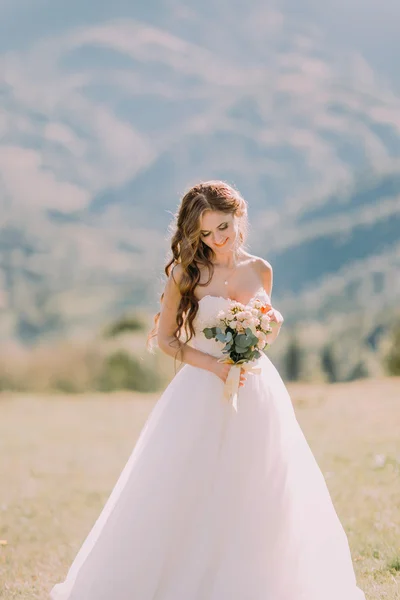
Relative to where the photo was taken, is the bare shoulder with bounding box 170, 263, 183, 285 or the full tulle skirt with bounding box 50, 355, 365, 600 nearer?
the full tulle skirt with bounding box 50, 355, 365, 600

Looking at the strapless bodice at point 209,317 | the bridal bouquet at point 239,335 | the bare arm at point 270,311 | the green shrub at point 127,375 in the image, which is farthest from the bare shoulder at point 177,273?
the green shrub at point 127,375

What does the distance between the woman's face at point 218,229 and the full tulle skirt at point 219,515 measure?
869 mm

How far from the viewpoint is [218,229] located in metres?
4.84

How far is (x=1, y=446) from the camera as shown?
13203 mm

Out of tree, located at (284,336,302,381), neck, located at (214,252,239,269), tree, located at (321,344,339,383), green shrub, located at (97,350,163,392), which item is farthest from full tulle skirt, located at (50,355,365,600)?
tree, located at (321,344,339,383)

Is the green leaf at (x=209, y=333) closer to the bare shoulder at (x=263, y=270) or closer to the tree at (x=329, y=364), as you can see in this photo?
the bare shoulder at (x=263, y=270)

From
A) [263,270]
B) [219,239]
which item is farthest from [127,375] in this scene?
[219,239]

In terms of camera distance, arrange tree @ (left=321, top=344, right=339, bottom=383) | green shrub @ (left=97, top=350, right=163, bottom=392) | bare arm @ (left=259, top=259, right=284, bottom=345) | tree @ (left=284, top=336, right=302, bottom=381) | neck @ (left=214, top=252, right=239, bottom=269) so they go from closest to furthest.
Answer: bare arm @ (left=259, top=259, right=284, bottom=345) < neck @ (left=214, top=252, right=239, bottom=269) < green shrub @ (left=97, top=350, right=163, bottom=392) < tree @ (left=284, top=336, right=302, bottom=381) < tree @ (left=321, top=344, right=339, bottom=383)

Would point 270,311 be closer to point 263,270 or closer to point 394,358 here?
point 263,270

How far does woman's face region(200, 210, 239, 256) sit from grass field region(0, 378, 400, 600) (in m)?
2.64

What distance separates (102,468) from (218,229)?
7.44 m

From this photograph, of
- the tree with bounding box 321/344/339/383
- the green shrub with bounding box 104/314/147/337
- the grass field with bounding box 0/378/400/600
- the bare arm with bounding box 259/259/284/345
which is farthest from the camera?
the tree with bounding box 321/344/339/383

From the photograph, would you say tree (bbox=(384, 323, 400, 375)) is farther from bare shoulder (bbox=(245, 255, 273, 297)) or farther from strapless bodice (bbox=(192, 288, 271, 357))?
strapless bodice (bbox=(192, 288, 271, 357))

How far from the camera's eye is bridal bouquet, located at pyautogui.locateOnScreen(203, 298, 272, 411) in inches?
174
